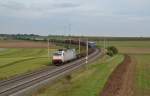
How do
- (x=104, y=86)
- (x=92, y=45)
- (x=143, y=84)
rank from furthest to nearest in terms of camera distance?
(x=92, y=45) → (x=143, y=84) → (x=104, y=86)

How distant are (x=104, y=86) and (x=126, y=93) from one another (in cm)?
415

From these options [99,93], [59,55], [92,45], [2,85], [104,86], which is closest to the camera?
[99,93]

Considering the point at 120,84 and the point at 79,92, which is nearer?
the point at 79,92

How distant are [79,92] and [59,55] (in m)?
41.9

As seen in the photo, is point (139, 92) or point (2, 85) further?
point (2, 85)

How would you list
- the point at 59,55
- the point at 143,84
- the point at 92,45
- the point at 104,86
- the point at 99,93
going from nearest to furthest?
1. the point at 99,93
2. the point at 104,86
3. the point at 143,84
4. the point at 59,55
5. the point at 92,45

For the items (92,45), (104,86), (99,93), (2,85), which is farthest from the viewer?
(92,45)

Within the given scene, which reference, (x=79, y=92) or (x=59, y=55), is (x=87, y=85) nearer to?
(x=79, y=92)

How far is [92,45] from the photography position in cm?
15012

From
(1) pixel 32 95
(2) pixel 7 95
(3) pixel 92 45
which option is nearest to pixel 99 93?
(1) pixel 32 95

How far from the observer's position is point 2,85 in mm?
39656

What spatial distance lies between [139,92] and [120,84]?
503 cm

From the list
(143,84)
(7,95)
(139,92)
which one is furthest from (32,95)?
(143,84)

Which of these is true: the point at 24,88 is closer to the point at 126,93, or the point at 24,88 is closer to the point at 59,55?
the point at 126,93
